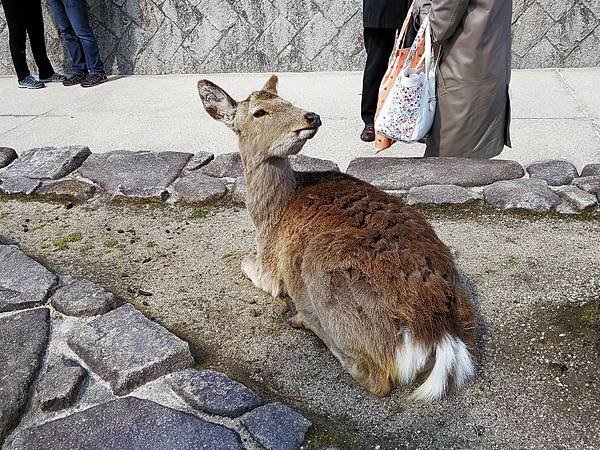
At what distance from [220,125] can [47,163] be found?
5.82 feet

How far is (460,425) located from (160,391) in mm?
1250

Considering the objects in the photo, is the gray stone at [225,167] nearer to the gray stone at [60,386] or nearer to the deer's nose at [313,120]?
the deer's nose at [313,120]

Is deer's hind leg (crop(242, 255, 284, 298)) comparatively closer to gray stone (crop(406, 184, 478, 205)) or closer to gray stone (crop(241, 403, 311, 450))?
gray stone (crop(241, 403, 311, 450))

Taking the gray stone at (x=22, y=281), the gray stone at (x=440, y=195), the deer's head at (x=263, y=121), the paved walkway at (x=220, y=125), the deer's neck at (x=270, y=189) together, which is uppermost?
the deer's head at (x=263, y=121)

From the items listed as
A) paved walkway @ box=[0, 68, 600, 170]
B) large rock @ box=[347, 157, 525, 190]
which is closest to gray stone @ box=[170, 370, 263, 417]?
large rock @ box=[347, 157, 525, 190]

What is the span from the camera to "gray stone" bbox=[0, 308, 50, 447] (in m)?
2.67

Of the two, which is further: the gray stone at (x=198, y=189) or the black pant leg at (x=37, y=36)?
the black pant leg at (x=37, y=36)

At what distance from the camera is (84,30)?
297 inches

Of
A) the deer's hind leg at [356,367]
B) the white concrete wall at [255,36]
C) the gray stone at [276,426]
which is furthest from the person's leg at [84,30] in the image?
the gray stone at [276,426]

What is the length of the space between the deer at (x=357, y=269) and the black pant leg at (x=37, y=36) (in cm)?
516

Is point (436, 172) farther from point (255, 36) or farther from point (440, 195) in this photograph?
point (255, 36)

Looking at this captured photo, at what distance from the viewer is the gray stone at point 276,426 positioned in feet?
8.18

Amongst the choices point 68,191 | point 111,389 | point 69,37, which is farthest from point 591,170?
point 69,37

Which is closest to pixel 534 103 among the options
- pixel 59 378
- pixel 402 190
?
pixel 402 190
